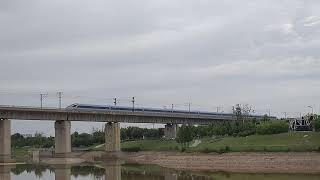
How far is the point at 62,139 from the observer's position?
11012 centimetres

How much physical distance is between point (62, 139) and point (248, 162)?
48951mm

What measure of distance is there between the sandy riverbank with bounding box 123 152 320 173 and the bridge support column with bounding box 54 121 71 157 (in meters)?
24.0

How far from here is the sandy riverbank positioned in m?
68.2

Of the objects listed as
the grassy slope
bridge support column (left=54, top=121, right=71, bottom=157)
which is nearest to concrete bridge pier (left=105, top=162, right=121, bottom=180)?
the grassy slope

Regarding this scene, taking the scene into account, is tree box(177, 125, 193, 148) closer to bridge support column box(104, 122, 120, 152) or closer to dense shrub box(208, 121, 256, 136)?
dense shrub box(208, 121, 256, 136)

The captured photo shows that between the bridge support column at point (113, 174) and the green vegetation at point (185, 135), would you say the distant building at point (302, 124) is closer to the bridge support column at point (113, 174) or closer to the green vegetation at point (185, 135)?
the green vegetation at point (185, 135)

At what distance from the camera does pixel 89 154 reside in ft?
431

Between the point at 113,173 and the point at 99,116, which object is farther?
the point at 99,116

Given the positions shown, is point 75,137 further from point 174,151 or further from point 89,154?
point 174,151

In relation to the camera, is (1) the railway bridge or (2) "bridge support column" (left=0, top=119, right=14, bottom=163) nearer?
(2) "bridge support column" (left=0, top=119, right=14, bottom=163)

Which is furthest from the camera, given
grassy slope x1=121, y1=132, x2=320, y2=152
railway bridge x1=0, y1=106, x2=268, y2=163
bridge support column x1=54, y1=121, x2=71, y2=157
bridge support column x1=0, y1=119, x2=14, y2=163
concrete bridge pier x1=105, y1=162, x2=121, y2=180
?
bridge support column x1=54, y1=121, x2=71, y2=157

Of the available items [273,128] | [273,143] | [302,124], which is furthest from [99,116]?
[273,143]

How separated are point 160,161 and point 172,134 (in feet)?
133

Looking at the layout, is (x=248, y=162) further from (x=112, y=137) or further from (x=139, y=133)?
(x=139, y=133)
